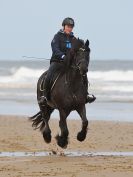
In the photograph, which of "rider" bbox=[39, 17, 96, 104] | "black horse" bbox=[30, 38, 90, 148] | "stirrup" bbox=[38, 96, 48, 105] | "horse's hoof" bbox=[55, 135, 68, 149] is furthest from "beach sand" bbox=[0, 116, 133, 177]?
"rider" bbox=[39, 17, 96, 104]

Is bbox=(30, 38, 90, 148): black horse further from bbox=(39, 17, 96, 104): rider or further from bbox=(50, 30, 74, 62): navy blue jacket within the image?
bbox=(50, 30, 74, 62): navy blue jacket

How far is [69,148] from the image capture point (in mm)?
13766

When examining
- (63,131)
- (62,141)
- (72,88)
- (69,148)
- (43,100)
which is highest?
(72,88)

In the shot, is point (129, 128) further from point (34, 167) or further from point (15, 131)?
point (34, 167)

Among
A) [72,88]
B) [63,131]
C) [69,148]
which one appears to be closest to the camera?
[72,88]

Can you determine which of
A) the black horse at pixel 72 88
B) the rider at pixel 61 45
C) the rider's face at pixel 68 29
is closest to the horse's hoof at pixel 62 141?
the black horse at pixel 72 88

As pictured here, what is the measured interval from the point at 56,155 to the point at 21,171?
2.47 meters

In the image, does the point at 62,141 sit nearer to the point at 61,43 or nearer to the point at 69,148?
the point at 69,148

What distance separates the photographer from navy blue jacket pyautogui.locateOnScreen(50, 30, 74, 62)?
12328 millimetres

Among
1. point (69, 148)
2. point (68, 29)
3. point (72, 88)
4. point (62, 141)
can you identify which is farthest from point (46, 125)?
point (68, 29)

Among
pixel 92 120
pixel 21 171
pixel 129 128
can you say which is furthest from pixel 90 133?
pixel 21 171

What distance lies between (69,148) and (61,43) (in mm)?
2395

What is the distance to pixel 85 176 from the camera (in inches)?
368

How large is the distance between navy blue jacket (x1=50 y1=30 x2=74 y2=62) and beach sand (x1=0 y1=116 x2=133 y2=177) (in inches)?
70.8
